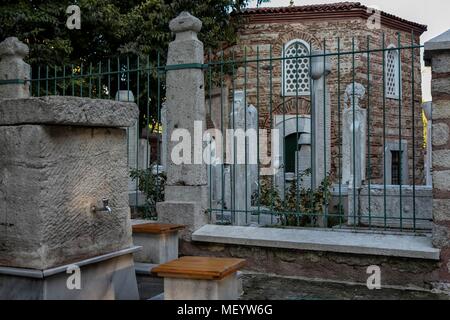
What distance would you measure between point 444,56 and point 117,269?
9.81 ft

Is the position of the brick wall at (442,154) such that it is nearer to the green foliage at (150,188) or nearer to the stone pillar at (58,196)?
the stone pillar at (58,196)

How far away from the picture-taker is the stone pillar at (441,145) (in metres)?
3.68

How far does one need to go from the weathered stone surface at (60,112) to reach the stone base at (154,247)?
145 centimetres

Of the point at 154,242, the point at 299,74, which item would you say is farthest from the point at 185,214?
the point at 299,74

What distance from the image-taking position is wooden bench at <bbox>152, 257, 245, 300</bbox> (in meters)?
2.70

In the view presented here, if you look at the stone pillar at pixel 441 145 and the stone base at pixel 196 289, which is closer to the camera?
the stone base at pixel 196 289

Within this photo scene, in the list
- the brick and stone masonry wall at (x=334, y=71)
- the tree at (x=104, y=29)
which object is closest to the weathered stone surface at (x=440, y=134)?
the tree at (x=104, y=29)

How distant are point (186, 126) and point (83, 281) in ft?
7.23

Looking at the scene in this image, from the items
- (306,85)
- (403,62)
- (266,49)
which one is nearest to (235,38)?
(266,49)

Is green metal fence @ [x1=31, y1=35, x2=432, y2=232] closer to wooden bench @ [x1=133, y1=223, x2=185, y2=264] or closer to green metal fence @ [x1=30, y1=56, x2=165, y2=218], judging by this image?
green metal fence @ [x1=30, y1=56, x2=165, y2=218]

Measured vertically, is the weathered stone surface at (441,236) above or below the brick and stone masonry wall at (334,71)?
below

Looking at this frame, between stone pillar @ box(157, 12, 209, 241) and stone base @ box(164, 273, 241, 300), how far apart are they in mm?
1787

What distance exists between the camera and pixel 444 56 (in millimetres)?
3717

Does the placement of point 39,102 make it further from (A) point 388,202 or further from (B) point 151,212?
(A) point 388,202
